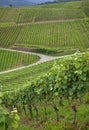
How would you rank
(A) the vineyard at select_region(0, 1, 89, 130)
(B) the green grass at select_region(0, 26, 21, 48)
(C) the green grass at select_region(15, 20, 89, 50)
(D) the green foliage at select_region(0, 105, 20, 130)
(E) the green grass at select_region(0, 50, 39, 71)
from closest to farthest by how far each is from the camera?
(D) the green foliage at select_region(0, 105, 20, 130)
(A) the vineyard at select_region(0, 1, 89, 130)
(E) the green grass at select_region(0, 50, 39, 71)
(C) the green grass at select_region(15, 20, 89, 50)
(B) the green grass at select_region(0, 26, 21, 48)

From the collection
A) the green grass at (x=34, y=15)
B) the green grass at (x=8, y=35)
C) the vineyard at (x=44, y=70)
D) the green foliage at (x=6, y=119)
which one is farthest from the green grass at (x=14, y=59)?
the green foliage at (x=6, y=119)

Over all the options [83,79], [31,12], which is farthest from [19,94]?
[31,12]

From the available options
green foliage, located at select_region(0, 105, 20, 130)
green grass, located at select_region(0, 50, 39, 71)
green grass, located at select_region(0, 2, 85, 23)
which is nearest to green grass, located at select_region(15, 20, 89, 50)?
green grass, located at select_region(0, 50, 39, 71)

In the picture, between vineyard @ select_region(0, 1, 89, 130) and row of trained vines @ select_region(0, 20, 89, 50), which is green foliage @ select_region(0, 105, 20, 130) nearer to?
vineyard @ select_region(0, 1, 89, 130)

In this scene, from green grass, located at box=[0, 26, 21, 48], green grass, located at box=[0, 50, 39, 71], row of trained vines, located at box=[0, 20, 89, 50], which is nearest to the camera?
green grass, located at box=[0, 50, 39, 71]

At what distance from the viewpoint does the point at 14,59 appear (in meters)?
82.9

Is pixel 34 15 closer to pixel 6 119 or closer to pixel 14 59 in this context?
pixel 14 59

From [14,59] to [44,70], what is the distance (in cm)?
2631

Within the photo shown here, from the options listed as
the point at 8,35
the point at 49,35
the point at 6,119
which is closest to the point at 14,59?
the point at 49,35

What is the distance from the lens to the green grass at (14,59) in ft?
253

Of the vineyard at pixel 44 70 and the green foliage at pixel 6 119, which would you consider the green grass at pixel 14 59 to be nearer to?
the vineyard at pixel 44 70

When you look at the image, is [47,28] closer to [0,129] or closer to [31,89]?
[31,89]

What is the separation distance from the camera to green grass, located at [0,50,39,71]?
77.2 metres

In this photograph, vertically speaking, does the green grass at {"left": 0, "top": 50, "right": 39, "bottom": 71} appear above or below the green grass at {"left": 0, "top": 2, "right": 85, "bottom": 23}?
above
